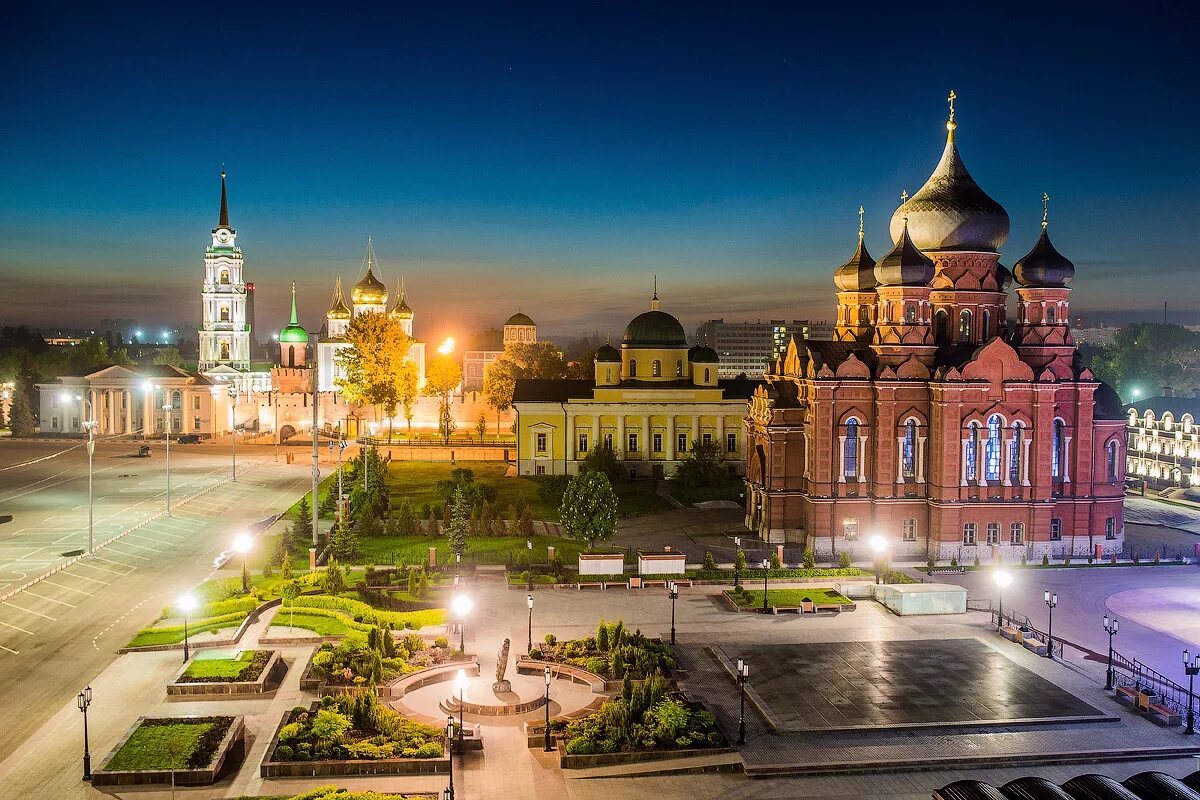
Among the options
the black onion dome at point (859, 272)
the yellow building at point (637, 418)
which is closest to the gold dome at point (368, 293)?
the yellow building at point (637, 418)

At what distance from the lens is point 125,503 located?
191ft

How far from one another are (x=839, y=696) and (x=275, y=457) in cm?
6271

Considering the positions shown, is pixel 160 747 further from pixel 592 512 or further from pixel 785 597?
pixel 592 512

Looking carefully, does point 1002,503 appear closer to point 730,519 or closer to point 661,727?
point 730,519

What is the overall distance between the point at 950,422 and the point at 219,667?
3116 centimetres

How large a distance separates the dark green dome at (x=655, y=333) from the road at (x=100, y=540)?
24.4 meters

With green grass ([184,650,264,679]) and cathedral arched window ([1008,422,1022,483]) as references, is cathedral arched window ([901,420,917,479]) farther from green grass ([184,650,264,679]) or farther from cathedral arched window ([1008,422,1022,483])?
green grass ([184,650,264,679])

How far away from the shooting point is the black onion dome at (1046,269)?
46.2m

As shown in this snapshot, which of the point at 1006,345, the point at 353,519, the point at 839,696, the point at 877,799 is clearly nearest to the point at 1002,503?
the point at 1006,345

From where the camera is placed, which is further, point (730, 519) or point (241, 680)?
point (730, 519)

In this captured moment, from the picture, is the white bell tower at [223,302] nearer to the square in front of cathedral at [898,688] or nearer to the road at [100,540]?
the road at [100,540]

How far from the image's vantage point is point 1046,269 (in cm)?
4616

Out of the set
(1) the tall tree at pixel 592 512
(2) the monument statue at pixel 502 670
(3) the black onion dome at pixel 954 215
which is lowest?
(2) the monument statue at pixel 502 670

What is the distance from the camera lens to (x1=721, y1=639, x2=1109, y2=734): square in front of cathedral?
Answer: 25.6 metres
